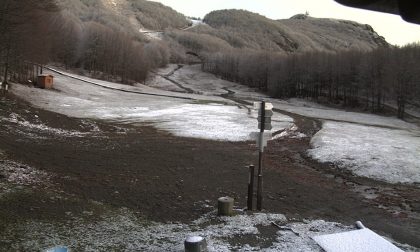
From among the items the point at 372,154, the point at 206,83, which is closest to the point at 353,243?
the point at 372,154

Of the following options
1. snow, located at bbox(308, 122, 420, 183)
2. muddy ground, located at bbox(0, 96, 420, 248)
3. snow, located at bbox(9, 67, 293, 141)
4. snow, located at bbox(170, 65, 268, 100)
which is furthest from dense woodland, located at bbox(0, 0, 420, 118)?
snow, located at bbox(308, 122, 420, 183)

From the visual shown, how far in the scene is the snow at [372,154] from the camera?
25.4 m

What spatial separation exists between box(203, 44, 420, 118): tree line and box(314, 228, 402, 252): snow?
2612 inches

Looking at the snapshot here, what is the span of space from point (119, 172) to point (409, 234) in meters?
12.0

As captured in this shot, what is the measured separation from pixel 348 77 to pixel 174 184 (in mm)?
84998

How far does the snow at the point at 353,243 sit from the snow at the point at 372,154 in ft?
40.5

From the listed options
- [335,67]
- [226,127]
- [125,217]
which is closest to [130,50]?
[335,67]

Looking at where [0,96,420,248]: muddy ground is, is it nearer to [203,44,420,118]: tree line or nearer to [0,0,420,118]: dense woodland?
[0,0,420,118]: dense woodland

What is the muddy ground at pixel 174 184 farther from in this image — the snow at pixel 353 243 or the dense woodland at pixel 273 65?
the dense woodland at pixel 273 65

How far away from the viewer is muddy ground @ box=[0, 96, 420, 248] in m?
14.3

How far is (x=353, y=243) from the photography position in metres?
12.4

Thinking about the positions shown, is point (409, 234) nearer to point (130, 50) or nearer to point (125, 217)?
point (125, 217)

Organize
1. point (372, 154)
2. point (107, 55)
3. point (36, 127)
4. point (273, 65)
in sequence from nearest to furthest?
point (372, 154)
point (36, 127)
point (107, 55)
point (273, 65)

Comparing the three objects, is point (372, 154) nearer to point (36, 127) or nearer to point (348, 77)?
point (36, 127)
